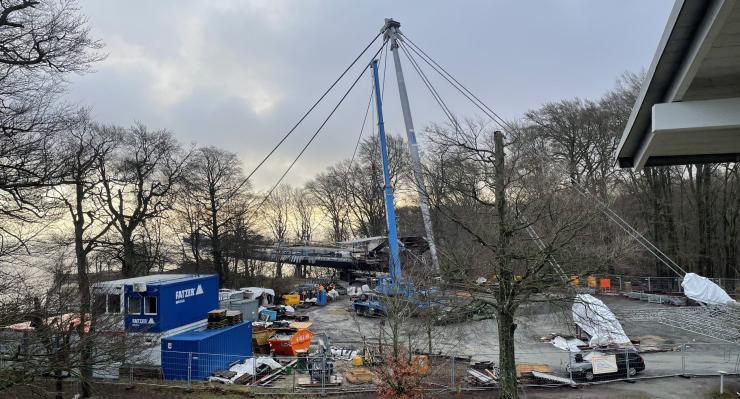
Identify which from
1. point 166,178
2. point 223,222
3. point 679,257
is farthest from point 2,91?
point 679,257

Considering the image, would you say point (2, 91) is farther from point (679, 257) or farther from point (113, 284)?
point (679, 257)

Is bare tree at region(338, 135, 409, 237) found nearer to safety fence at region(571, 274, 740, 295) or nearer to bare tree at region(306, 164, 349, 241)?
bare tree at region(306, 164, 349, 241)

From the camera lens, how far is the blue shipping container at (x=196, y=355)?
19094mm

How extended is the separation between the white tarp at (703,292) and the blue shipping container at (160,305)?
19.4 metres

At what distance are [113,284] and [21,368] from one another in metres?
11.3

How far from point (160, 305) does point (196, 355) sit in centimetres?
293

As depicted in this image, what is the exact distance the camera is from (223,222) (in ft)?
149

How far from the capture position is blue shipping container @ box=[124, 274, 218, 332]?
20578 millimetres

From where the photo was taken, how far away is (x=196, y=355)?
19.1m

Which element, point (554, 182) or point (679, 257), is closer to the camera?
point (554, 182)

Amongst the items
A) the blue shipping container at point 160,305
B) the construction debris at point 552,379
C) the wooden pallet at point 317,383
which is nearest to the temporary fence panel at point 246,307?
the blue shipping container at point 160,305

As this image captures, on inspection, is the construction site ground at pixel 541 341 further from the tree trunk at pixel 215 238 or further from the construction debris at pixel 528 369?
the tree trunk at pixel 215 238

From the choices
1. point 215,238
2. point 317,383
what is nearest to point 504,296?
point 317,383

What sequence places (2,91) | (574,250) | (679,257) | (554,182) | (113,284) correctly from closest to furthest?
(2,91) → (574,250) → (554,182) → (113,284) → (679,257)
